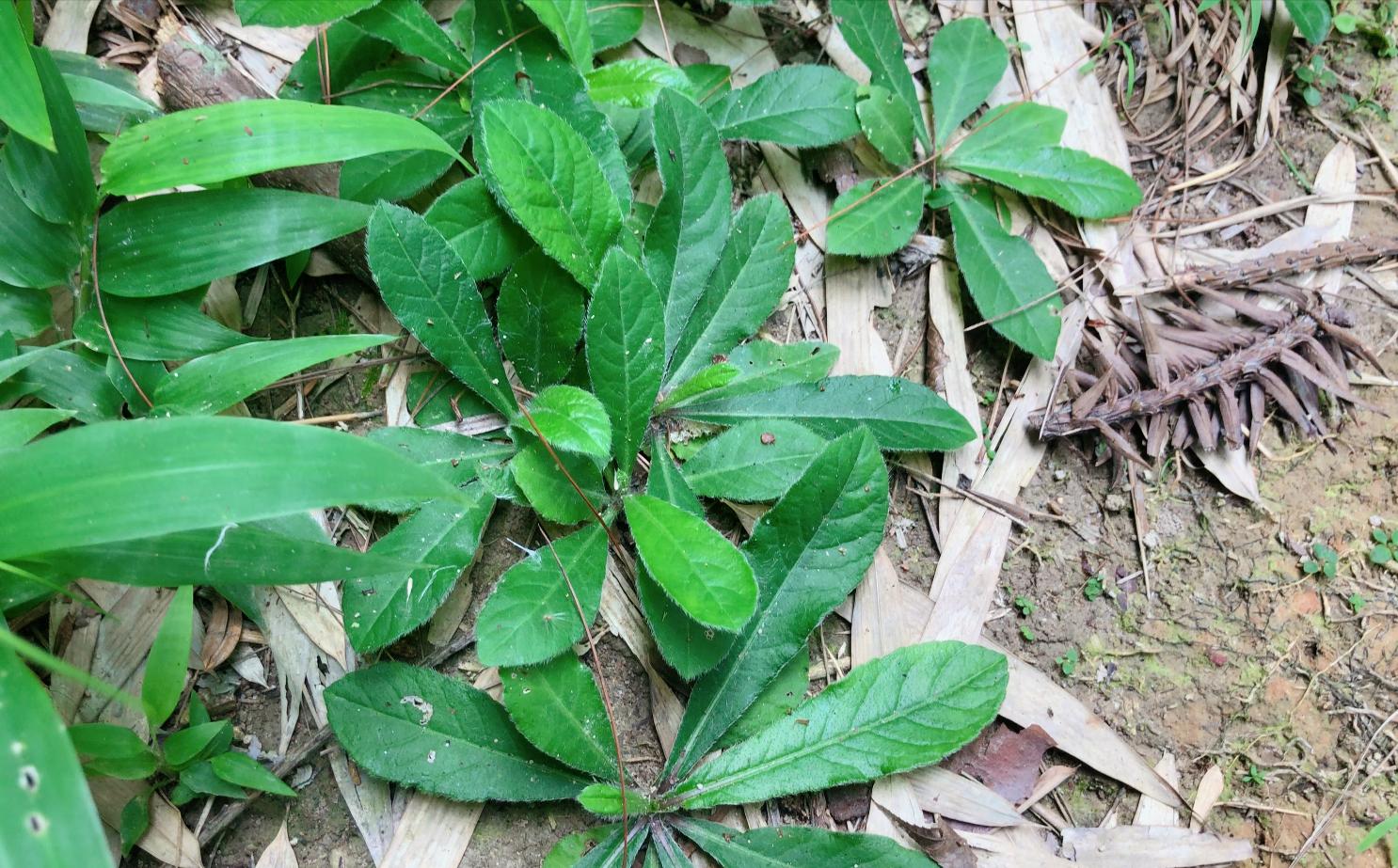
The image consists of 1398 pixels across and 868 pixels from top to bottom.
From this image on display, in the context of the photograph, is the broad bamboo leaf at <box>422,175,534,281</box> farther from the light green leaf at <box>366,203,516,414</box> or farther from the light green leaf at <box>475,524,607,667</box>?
the light green leaf at <box>475,524,607,667</box>

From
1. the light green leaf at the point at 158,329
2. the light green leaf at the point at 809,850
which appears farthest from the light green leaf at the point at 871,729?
the light green leaf at the point at 158,329

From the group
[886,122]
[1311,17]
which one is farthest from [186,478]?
[1311,17]

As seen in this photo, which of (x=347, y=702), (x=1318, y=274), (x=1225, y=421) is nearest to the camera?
(x=347, y=702)

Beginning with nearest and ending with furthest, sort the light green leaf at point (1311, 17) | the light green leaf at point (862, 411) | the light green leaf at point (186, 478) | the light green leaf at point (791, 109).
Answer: the light green leaf at point (186, 478) → the light green leaf at point (862, 411) → the light green leaf at point (791, 109) → the light green leaf at point (1311, 17)

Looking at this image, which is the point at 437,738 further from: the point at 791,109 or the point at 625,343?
the point at 791,109

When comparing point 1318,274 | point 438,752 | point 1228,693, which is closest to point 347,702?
point 438,752

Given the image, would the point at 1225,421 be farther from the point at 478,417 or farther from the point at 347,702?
the point at 347,702

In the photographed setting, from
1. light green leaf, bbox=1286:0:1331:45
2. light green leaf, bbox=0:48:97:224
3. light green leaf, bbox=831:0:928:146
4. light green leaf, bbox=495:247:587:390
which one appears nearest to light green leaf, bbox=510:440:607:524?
light green leaf, bbox=495:247:587:390

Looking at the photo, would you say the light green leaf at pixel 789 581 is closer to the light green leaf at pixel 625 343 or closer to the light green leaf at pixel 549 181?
the light green leaf at pixel 625 343
